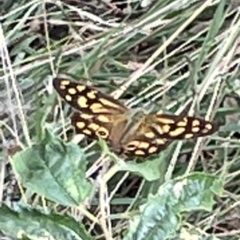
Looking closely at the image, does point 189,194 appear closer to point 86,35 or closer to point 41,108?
point 41,108

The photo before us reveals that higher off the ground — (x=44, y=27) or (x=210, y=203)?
(x=44, y=27)

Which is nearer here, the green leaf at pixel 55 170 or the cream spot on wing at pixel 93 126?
the green leaf at pixel 55 170

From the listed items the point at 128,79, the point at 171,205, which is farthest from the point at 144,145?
the point at 128,79

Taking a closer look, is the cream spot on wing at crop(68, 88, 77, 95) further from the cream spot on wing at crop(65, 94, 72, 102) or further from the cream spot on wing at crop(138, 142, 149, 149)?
the cream spot on wing at crop(138, 142, 149, 149)

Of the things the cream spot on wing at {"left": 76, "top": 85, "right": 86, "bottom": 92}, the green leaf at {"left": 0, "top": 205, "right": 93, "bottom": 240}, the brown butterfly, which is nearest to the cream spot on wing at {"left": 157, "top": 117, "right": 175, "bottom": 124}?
the brown butterfly

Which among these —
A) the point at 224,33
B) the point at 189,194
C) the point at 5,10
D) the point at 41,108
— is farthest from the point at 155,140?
the point at 5,10

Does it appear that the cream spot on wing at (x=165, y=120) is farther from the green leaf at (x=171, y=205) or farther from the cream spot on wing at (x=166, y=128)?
the green leaf at (x=171, y=205)

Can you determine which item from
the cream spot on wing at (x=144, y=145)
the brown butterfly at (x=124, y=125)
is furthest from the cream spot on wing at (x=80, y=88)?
the cream spot on wing at (x=144, y=145)
